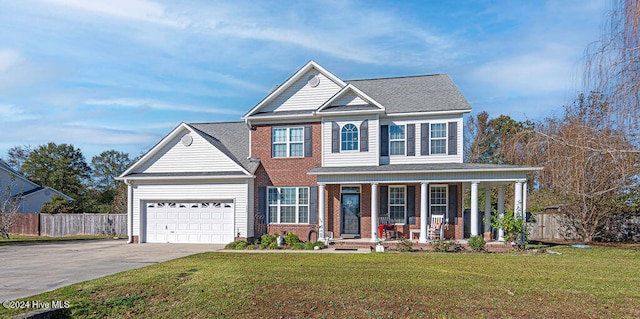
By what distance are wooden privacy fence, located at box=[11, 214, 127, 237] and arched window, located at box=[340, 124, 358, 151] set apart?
1623 centimetres

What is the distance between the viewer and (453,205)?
1794 cm

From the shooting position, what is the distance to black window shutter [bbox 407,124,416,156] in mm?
18234

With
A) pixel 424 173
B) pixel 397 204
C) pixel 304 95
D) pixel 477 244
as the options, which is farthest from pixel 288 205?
pixel 477 244

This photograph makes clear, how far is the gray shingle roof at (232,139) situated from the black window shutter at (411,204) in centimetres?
708

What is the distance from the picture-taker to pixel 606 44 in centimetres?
851

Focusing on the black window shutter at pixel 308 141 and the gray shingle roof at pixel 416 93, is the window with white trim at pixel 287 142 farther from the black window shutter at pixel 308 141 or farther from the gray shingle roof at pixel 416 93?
the gray shingle roof at pixel 416 93

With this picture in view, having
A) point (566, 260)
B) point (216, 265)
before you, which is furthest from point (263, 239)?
point (566, 260)

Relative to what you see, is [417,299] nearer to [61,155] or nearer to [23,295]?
[23,295]

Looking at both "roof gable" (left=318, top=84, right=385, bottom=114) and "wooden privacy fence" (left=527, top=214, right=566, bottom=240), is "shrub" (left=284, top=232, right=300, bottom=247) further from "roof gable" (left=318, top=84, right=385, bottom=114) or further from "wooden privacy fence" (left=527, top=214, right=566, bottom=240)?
"wooden privacy fence" (left=527, top=214, right=566, bottom=240)

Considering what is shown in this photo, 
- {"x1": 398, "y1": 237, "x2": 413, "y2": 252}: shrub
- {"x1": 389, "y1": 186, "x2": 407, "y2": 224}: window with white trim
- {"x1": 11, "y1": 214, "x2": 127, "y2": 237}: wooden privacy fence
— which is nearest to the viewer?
{"x1": 398, "y1": 237, "x2": 413, "y2": 252}: shrub

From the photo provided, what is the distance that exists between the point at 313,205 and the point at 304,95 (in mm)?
5192

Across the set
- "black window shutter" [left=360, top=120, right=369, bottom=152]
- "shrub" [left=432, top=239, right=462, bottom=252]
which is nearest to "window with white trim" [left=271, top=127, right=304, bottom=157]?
"black window shutter" [left=360, top=120, right=369, bottom=152]

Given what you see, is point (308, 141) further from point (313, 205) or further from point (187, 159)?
point (187, 159)

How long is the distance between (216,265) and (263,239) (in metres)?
5.31
